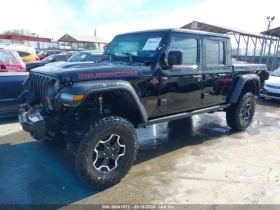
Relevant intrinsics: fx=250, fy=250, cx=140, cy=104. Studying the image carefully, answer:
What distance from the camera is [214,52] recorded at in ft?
14.8

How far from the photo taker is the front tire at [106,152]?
9.46 ft

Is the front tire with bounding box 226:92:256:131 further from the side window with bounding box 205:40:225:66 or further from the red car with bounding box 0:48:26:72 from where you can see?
the red car with bounding box 0:48:26:72

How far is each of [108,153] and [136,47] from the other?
1.75m

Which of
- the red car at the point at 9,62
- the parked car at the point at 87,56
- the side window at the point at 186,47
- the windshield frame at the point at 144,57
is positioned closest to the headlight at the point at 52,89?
the windshield frame at the point at 144,57

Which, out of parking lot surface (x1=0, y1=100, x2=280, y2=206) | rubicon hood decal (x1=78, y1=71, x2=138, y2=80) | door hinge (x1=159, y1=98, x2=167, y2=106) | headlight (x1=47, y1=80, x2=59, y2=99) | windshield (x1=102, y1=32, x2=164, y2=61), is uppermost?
windshield (x1=102, y1=32, x2=164, y2=61)

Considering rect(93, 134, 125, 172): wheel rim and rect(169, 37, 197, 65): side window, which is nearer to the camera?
rect(93, 134, 125, 172): wheel rim

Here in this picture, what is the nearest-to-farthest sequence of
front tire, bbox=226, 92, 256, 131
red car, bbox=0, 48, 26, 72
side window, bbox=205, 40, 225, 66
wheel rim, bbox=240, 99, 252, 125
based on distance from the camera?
side window, bbox=205, 40, 225, 66 < front tire, bbox=226, 92, 256, 131 < wheel rim, bbox=240, 99, 252, 125 < red car, bbox=0, 48, 26, 72

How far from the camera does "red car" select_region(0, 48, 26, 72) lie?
7.50m

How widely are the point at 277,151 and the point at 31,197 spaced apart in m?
3.98

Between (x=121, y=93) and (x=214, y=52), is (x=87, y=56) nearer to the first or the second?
(x=214, y=52)

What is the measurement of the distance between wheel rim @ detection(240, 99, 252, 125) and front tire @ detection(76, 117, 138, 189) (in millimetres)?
3132

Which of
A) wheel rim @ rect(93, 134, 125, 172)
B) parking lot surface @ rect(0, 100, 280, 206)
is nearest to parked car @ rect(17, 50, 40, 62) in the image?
parking lot surface @ rect(0, 100, 280, 206)

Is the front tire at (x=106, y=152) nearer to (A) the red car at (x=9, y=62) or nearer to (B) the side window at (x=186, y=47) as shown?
(B) the side window at (x=186, y=47)

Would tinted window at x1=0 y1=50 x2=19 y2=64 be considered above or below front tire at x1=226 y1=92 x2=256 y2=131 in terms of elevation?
above
